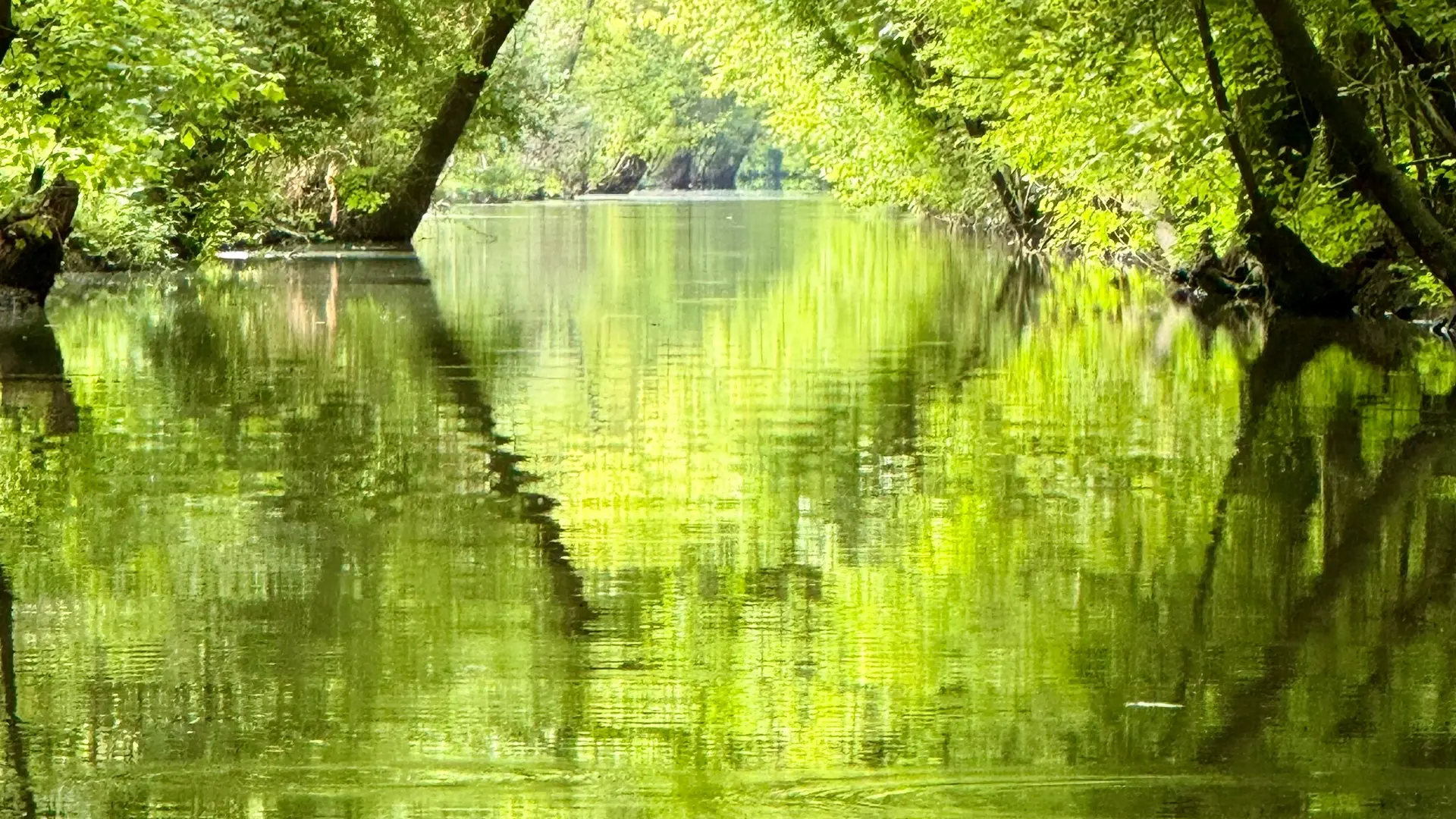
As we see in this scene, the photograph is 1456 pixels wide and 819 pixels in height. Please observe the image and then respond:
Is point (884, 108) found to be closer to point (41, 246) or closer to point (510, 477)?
point (41, 246)

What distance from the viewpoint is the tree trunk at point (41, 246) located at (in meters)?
23.6

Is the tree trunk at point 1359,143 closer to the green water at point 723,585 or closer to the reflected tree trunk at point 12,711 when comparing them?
the green water at point 723,585

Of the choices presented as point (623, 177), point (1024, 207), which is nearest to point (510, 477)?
point (1024, 207)

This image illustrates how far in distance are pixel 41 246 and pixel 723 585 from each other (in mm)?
17536

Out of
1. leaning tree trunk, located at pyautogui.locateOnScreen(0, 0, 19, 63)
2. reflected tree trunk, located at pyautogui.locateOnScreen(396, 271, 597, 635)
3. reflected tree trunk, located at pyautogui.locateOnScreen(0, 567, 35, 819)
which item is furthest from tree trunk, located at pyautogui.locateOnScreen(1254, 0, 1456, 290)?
reflected tree trunk, located at pyautogui.locateOnScreen(0, 567, 35, 819)

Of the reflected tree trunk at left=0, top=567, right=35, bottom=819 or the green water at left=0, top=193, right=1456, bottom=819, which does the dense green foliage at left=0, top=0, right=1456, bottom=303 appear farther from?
the reflected tree trunk at left=0, top=567, right=35, bottom=819

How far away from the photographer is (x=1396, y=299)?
23766mm

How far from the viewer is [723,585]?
821 cm

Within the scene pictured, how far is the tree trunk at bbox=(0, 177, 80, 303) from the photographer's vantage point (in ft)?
77.4

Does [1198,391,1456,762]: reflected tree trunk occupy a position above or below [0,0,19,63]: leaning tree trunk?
below

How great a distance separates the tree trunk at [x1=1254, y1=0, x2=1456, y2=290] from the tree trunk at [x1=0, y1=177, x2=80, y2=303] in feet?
41.8

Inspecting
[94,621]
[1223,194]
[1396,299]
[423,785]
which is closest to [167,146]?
[1223,194]

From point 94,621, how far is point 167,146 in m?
20.3

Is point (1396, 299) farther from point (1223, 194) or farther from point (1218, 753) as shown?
point (1218, 753)
